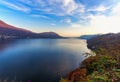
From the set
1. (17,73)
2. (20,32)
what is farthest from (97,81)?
(20,32)

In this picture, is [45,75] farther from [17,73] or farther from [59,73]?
[17,73]

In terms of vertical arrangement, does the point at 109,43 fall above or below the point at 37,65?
above

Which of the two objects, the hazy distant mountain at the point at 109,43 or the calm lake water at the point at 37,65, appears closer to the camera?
the calm lake water at the point at 37,65

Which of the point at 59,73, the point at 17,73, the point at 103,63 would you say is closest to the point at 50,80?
the point at 59,73

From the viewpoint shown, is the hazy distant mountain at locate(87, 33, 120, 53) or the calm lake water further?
the hazy distant mountain at locate(87, 33, 120, 53)

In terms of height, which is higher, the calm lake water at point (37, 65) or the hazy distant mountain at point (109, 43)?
the hazy distant mountain at point (109, 43)

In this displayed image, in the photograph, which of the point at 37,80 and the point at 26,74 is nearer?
the point at 37,80

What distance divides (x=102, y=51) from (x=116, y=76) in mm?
4621

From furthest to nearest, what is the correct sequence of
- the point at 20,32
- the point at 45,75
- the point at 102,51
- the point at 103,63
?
the point at 20,32
the point at 45,75
the point at 102,51
the point at 103,63

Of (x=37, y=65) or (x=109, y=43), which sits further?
(x=109, y=43)

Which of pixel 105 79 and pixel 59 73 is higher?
pixel 105 79

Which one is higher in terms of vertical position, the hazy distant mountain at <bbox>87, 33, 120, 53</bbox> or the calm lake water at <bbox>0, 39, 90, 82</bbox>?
the hazy distant mountain at <bbox>87, 33, 120, 53</bbox>

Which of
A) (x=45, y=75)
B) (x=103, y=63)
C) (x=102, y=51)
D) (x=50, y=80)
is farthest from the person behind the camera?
(x=45, y=75)

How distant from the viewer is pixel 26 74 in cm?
1584
